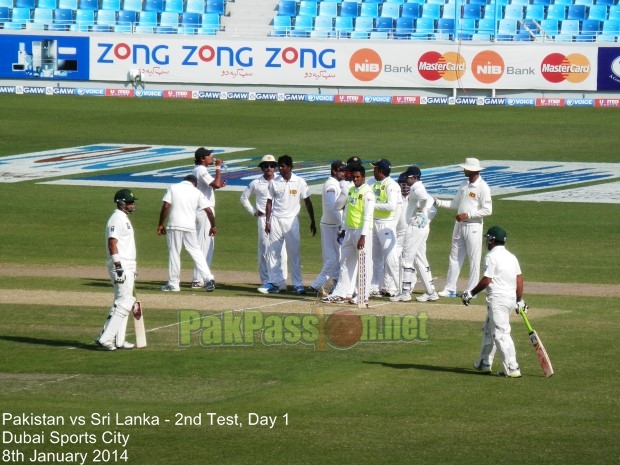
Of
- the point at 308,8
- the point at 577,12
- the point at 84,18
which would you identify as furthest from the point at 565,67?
the point at 84,18

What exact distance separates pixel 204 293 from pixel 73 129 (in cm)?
2412

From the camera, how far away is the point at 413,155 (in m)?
36.1

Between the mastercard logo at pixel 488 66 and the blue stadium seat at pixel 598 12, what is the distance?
7158 millimetres

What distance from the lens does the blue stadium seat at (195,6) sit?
55.8m

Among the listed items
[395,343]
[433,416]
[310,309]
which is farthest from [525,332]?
[433,416]

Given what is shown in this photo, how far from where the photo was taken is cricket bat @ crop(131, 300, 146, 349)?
14.4 metres

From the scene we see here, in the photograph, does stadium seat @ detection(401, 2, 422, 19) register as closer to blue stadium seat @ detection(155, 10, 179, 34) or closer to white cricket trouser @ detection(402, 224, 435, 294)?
blue stadium seat @ detection(155, 10, 179, 34)

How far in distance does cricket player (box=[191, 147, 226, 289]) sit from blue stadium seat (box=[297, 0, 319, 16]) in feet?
119

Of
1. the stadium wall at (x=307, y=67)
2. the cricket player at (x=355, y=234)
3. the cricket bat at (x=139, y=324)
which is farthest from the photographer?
the stadium wall at (x=307, y=67)

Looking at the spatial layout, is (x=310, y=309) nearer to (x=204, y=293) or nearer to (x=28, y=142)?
(x=204, y=293)

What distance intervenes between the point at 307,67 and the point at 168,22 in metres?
8.67

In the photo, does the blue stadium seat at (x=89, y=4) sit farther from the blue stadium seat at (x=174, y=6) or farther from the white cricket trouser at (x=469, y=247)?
the white cricket trouser at (x=469, y=247)

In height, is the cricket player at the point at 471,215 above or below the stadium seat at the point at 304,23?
below

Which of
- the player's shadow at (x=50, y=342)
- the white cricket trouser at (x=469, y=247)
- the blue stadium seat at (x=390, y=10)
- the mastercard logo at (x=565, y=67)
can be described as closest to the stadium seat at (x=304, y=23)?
the blue stadium seat at (x=390, y=10)
